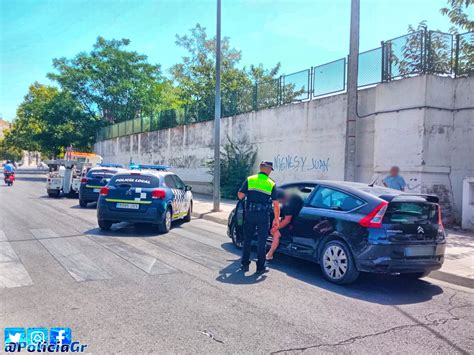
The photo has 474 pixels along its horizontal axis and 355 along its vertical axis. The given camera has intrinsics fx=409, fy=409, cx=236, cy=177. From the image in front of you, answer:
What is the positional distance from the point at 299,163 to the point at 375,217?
10369mm

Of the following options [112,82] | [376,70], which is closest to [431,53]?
[376,70]

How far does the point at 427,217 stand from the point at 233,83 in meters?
24.9

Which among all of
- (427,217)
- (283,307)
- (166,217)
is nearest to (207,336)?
(283,307)

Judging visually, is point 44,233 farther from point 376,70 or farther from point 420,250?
point 376,70

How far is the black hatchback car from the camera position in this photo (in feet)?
18.4

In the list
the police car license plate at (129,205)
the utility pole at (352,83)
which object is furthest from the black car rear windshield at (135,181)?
the utility pole at (352,83)

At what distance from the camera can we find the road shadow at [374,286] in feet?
17.7

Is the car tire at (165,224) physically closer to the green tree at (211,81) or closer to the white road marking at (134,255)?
the white road marking at (134,255)

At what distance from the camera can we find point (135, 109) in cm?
3938

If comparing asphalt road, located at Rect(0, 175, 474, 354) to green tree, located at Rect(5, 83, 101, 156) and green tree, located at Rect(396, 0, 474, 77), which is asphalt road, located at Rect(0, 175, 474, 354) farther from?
green tree, located at Rect(5, 83, 101, 156)

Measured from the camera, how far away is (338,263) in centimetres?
595

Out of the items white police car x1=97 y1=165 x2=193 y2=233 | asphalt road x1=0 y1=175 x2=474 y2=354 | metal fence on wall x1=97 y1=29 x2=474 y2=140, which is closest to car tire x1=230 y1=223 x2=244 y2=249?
asphalt road x1=0 y1=175 x2=474 y2=354

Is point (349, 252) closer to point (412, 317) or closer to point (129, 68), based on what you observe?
point (412, 317)

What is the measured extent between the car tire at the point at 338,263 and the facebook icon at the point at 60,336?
367cm
